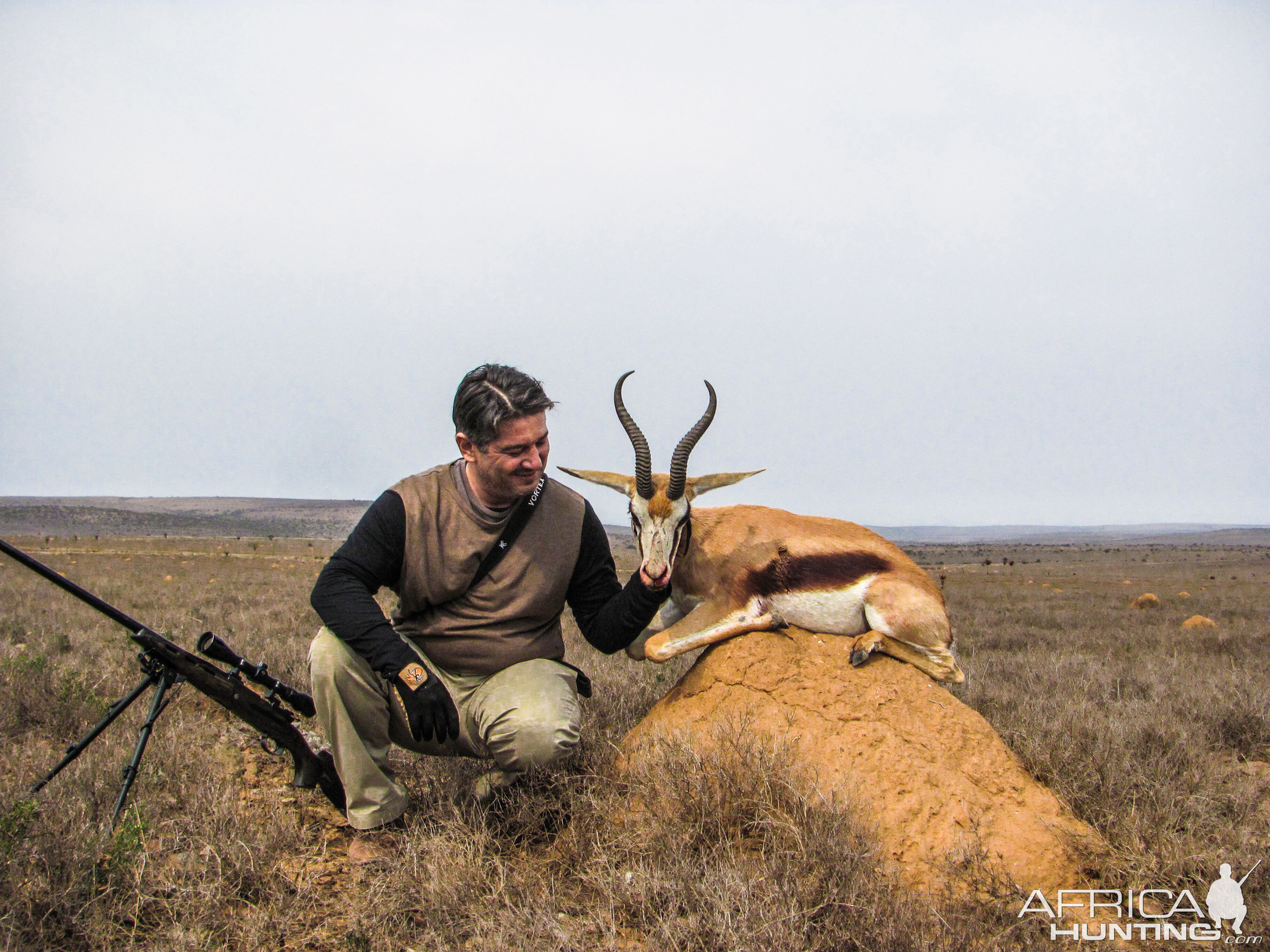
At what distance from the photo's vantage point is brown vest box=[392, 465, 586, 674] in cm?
431

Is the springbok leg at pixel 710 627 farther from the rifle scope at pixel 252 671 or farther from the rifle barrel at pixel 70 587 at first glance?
the rifle barrel at pixel 70 587

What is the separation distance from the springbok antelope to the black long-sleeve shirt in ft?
0.84

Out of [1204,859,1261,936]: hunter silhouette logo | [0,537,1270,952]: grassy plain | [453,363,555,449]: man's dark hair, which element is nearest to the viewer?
[0,537,1270,952]: grassy plain

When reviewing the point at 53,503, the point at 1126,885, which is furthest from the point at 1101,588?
the point at 53,503

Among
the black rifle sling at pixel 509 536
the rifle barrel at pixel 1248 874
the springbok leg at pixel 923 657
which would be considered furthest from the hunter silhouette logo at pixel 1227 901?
the black rifle sling at pixel 509 536

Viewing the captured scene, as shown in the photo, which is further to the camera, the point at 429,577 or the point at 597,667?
the point at 597,667

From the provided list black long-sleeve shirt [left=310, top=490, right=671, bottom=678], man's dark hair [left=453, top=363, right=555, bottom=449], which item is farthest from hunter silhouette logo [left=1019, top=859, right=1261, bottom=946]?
man's dark hair [left=453, top=363, right=555, bottom=449]

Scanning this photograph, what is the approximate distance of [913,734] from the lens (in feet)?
13.8

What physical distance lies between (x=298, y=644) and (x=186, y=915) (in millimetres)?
6304

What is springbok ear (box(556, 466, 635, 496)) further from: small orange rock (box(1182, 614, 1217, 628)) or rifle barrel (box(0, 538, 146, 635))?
small orange rock (box(1182, 614, 1217, 628))

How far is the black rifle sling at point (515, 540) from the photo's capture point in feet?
14.5

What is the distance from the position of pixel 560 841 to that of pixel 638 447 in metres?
2.34

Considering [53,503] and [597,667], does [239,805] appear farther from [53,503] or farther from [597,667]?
[53,503]

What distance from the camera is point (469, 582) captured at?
4.37 metres
